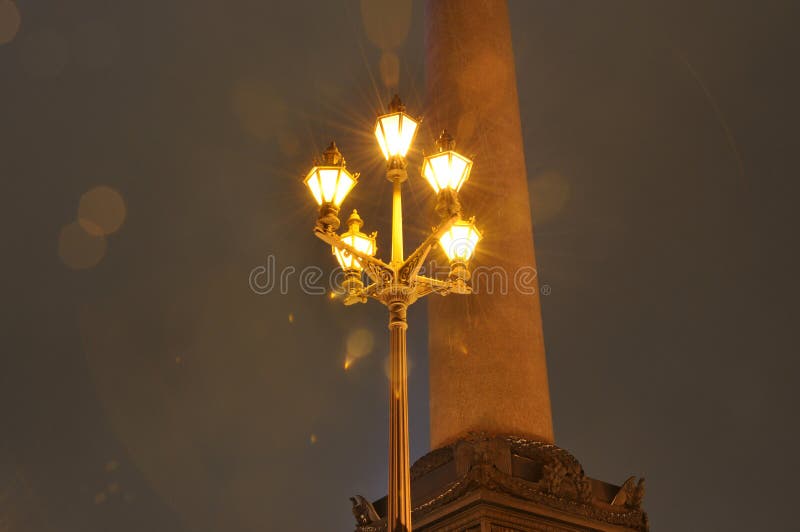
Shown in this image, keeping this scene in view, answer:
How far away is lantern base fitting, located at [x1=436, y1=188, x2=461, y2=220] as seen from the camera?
7.57m

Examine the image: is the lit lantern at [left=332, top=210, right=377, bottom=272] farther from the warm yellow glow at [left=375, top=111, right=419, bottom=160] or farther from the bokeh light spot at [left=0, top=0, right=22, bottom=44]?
the bokeh light spot at [left=0, top=0, right=22, bottom=44]

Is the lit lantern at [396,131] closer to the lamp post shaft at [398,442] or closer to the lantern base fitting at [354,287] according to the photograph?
the lantern base fitting at [354,287]

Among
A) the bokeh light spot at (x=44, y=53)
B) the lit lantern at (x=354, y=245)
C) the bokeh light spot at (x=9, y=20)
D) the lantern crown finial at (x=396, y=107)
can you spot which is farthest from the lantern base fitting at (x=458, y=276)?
the bokeh light spot at (x=9, y=20)

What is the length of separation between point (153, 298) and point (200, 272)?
143 centimetres

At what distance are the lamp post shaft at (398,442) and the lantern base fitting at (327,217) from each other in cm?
108

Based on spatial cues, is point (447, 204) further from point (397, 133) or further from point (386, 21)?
point (386, 21)

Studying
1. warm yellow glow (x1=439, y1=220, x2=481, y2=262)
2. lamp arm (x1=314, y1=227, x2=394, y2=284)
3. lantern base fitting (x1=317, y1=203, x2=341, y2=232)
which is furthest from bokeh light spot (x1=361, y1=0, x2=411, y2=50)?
lamp arm (x1=314, y1=227, x2=394, y2=284)

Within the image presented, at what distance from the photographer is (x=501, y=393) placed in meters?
8.98

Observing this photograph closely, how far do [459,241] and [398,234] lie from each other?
616 millimetres

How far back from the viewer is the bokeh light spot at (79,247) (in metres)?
23.4

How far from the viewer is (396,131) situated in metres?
8.14

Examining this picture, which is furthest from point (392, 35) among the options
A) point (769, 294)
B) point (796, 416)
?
point (796, 416)

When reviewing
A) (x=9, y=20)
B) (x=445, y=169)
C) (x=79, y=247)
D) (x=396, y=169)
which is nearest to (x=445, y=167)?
(x=445, y=169)

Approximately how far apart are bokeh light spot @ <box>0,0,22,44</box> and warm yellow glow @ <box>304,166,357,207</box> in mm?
19362
